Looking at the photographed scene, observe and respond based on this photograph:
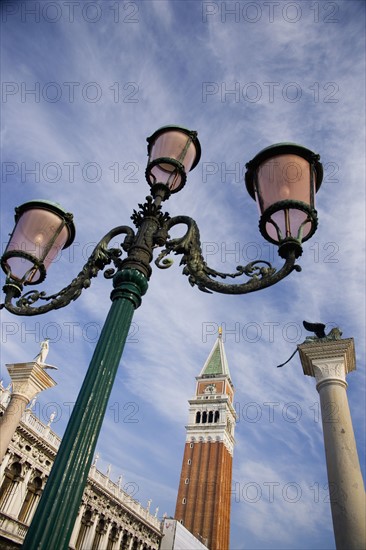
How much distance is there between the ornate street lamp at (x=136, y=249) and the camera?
2.48m

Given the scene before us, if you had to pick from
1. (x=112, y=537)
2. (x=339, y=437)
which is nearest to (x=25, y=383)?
(x=339, y=437)

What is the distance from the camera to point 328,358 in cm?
606

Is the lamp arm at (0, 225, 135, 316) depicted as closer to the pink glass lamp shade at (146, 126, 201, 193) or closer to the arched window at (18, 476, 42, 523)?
the pink glass lamp shade at (146, 126, 201, 193)

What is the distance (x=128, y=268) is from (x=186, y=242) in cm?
60

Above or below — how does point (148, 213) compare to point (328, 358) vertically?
below

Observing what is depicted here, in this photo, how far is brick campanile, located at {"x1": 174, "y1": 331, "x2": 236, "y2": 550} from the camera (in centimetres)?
4566

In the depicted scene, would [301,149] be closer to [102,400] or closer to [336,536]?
[102,400]

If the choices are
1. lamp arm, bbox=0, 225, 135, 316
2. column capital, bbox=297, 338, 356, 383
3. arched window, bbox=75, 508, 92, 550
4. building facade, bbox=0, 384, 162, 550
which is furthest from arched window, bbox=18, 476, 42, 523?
lamp arm, bbox=0, 225, 135, 316

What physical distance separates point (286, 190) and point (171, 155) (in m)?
1.28

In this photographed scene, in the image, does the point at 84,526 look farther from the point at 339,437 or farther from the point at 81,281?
the point at 81,281

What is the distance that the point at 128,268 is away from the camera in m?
3.21

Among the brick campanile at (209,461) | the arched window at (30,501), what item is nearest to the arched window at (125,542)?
the arched window at (30,501)

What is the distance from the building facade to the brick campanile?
20.0 meters

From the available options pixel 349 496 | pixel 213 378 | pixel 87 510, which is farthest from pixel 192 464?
pixel 349 496
